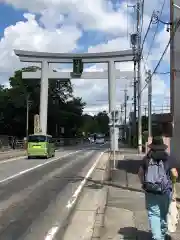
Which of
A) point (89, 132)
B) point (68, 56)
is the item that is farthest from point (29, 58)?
point (89, 132)

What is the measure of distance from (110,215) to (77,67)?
48.1 meters

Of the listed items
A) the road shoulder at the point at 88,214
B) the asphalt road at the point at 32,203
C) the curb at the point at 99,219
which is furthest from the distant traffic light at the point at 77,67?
the curb at the point at 99,219

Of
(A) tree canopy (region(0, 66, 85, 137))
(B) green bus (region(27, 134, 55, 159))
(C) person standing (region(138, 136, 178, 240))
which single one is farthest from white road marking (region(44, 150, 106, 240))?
(A) tree canopy (region(0, 66, 85, 137))

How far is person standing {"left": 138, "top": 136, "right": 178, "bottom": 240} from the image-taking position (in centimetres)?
672

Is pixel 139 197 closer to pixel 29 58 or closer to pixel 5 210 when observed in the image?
pixel 5 210

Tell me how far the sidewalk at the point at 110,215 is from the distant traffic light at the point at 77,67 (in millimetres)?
41581

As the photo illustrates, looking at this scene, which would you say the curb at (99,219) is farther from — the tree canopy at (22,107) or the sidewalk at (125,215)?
the tree canopy at (22,107)

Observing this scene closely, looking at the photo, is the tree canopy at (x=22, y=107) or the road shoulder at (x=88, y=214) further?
the tree canopy at (x=22, y=107)

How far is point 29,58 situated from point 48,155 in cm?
2518

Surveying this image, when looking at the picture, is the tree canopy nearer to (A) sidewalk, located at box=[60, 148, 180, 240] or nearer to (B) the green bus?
(B) the green bus

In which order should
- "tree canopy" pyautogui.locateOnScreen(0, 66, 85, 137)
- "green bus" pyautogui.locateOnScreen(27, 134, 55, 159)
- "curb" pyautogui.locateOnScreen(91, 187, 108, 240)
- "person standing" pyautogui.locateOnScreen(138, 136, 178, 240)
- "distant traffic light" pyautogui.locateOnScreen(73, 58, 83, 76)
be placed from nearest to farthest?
"person standing" pyautogui.locateOnScreen(138, 136, 178, 240), "curb" pyautogui.locateOnScreen(91, 187, 108, 240), "green bus" pyautogui.locateOnScreen(27, 134, 55, 159), "distant traffic light" pyautogui.locateOnScreen(73, 58, 83, 76), "tree canopy" pyautogui.locateOnScreen(0, 66, 85, 137)

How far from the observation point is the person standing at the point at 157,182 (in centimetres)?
672

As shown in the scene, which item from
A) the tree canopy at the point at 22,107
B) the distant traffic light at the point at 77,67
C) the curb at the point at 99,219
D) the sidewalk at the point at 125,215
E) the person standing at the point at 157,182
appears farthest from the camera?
the tree canopy at the point at 22,107

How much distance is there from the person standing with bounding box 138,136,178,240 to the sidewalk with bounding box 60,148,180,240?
3.80 ft
